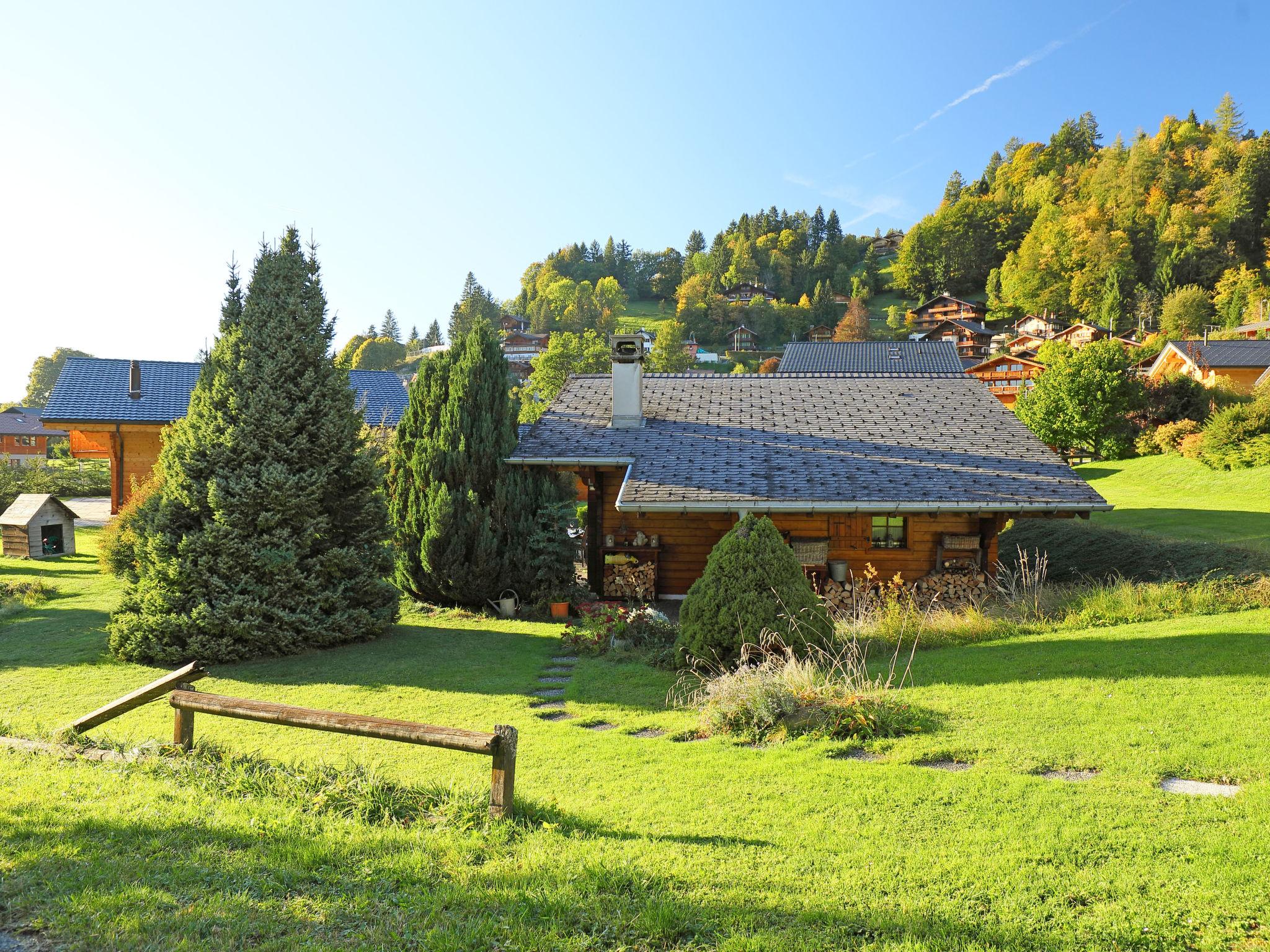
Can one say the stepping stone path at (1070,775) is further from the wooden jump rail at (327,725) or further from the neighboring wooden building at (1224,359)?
the neighboring wooden building at (1224,359)

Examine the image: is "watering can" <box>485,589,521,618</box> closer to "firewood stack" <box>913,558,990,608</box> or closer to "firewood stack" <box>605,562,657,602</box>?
"firewood stack" <box>605,562,657,602</box>

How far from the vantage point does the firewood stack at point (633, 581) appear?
1319 cm

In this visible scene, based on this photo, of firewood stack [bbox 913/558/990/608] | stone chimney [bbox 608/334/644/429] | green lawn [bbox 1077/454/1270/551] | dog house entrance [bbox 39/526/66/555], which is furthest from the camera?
dog house entrance [bbox 39/526/66/555]

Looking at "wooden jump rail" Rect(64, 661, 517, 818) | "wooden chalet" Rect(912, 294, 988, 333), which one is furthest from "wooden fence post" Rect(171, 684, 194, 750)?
"wooden chalet" Rect(912, 294, 988, 333)

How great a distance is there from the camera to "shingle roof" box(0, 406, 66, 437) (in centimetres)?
6219

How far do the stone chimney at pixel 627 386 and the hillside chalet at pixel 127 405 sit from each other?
13398mm

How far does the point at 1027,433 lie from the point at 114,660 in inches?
606

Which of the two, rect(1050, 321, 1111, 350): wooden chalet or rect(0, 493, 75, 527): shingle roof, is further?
rect(1050, 321, 1111, 350): wooden chalet

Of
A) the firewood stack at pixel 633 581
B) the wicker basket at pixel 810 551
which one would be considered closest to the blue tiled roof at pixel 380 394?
the firewood stack at pixel 633 581

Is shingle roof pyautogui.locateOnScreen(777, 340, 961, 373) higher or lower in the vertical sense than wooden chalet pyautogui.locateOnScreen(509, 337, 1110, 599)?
higher

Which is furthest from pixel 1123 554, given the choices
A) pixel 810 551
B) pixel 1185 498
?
pixel 1185 498

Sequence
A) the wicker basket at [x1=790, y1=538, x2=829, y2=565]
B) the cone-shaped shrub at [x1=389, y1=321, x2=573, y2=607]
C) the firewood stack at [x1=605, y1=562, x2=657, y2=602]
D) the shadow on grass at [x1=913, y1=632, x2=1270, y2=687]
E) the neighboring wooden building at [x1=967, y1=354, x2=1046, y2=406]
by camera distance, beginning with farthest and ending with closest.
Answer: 1. the neighboring wooden building at [x1=967, y1=354, x2=1046, y2=406]
2. the firewood stack at [x1=605, y1=562, x2=657, y2=602]
3. the cone-shaped shrub at [x1=389, y1=321, x2=573, y2=607]
4. the wicker basket at [x1=790, y1=538, x2=829, y2=565]
5. the shadow on grass at [x1=913, y1=632, x2=1270, y2=687]

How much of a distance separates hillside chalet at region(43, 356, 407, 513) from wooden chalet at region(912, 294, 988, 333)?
73.2m

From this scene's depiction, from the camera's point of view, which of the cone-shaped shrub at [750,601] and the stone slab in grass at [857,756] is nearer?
the stone slab in grass at [857,756]
